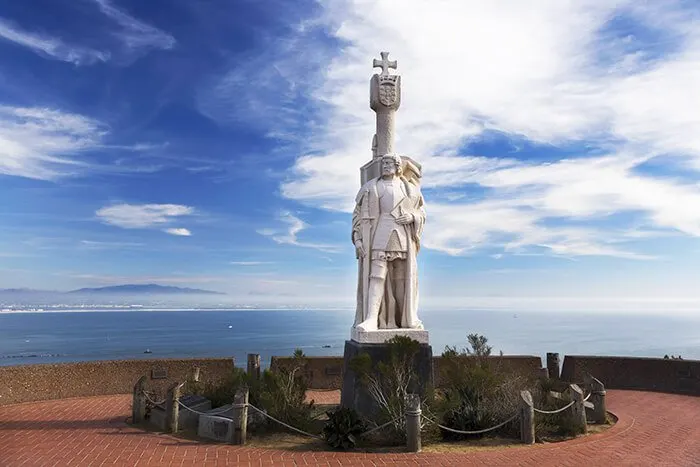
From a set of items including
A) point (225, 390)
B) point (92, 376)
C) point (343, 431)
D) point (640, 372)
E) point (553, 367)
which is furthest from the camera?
point (553, 367)

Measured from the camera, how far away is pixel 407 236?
10352mm

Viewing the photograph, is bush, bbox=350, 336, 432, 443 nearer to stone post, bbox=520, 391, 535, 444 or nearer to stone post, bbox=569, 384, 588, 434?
stone post, bbox=520, 391, 535, 444

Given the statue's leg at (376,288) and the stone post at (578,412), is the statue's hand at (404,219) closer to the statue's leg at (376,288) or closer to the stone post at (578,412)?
the statue's leg at (376,288)

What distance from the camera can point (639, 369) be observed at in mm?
14188

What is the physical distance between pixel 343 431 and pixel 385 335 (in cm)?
220

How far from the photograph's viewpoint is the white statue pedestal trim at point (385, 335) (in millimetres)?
9727

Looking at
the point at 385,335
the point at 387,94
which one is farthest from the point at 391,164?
the point at 385,335

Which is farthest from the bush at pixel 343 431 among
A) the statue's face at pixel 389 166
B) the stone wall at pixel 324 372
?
the stone wall at pixel 324 372

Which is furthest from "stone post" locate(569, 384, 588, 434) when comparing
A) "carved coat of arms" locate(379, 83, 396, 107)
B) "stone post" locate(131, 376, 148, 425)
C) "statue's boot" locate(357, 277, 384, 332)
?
"stone post" locate(131, 376, 148, 425)

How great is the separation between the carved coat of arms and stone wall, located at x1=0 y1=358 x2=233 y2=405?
25.2 feet

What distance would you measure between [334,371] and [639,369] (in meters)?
8.05

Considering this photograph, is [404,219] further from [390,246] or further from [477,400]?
[477,400]

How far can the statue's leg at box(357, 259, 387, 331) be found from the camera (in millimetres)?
10133

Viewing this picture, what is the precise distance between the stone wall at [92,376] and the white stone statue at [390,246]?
525 centimetres
